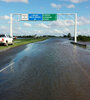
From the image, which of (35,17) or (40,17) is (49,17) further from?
(35,17)

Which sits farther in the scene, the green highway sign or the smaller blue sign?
the smaller blue sign

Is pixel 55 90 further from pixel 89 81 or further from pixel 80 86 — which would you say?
pixel 89 81

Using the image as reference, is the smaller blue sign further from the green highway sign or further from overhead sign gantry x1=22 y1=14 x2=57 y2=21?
the green highway sign

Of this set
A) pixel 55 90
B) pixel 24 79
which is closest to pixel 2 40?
pixel 24 79

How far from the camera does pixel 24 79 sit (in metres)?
7.07

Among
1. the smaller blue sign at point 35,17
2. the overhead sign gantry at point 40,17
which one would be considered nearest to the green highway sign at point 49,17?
the overhead sign gantry at point 40,17

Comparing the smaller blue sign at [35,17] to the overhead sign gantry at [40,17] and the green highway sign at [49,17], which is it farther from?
the green highway sign at [49,17]

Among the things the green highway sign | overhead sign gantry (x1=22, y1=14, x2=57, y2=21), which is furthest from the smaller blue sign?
the green highway sign

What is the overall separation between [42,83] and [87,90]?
171cm

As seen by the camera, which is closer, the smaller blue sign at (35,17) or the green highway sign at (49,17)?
the green highway sign at (49,17)

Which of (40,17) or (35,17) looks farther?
(35,17)

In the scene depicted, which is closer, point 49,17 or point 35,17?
point 49,17

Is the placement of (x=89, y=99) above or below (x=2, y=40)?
below

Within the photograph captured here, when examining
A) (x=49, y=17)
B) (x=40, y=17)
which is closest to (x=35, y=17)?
(x=40, y=17)
